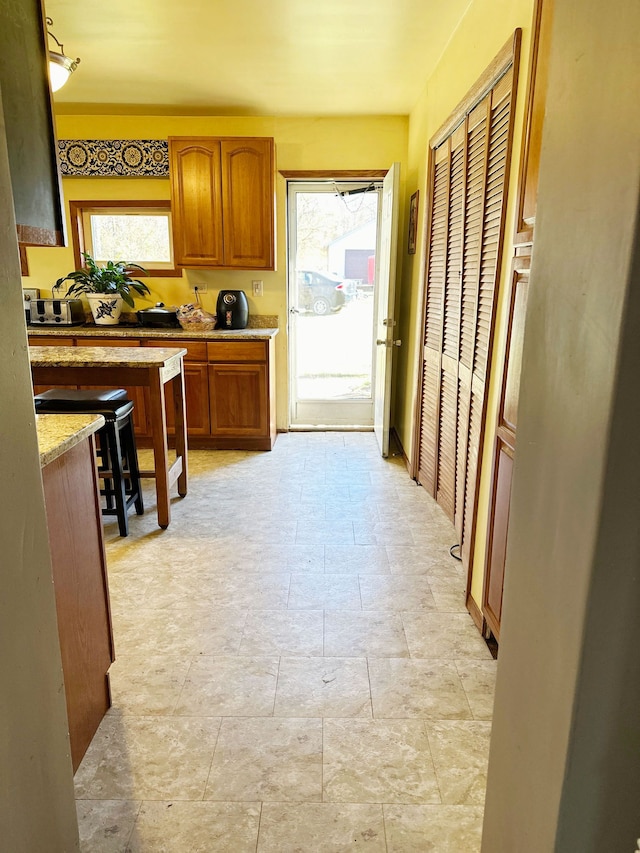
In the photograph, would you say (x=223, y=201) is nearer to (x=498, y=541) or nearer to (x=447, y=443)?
(x=447, y=443)

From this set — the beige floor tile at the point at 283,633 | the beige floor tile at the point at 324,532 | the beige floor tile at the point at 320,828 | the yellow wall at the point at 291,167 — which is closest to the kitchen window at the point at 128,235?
the yellow wall at the point at 291,167

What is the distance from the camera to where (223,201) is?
4.20 m

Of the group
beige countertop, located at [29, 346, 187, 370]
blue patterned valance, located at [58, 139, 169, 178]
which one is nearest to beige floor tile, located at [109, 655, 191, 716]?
beige countertop, located at [29, 346, 187, 370]

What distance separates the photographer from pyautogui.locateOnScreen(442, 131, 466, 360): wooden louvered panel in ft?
9.12

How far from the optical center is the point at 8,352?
2.79 feet

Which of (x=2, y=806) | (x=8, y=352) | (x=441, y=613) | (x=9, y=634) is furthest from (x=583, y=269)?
(x=441, y=613)

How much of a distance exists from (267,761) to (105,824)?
0.43 metres

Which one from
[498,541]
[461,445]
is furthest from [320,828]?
[461,445]

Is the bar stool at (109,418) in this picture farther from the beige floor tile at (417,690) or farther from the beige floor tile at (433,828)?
the beige floor tile at (433,828)

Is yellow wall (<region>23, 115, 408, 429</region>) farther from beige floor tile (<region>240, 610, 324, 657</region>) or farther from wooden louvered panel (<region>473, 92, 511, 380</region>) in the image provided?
beige floor tile (<region>240, 610, 324, 657</region>)

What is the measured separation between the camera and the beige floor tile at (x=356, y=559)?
2.62m

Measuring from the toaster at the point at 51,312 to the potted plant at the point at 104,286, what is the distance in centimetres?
18

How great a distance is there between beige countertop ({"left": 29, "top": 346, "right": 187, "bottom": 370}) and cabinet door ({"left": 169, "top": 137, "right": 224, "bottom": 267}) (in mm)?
1475

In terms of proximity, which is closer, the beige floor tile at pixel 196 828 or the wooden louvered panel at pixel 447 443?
the beige floor tile at pixel 196 828
